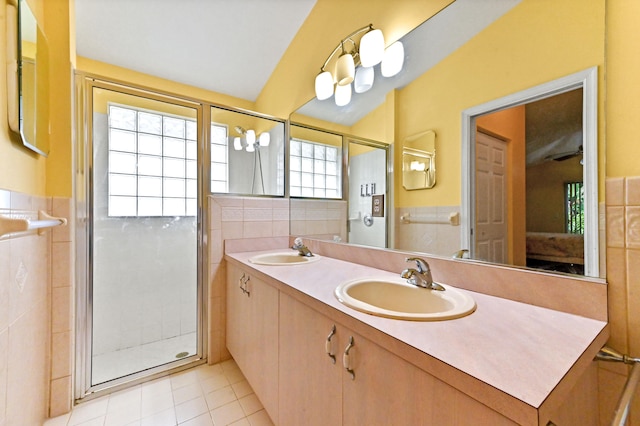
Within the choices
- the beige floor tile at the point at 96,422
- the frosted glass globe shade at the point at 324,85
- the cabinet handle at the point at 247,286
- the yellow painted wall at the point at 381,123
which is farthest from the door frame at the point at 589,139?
the beige floor tile at the point at 96,422

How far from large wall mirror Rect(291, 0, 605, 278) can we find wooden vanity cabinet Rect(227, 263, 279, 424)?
729 mm

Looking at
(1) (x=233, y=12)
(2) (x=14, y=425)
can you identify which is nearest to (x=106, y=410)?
(2) (x=14, y=425)

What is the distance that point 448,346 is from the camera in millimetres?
564

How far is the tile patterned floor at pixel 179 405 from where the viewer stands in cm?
134

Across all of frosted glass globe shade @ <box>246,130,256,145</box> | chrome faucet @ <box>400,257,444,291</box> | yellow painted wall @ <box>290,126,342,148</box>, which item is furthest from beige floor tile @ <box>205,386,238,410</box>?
frosted glass globe shade @ <box>246,130,256,145</box>

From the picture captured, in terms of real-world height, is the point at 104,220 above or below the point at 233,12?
below

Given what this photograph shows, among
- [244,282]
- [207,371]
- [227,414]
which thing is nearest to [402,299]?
[244,282]

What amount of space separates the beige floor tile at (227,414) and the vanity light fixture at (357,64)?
1995 millimetres

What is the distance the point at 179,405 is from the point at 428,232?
169cm

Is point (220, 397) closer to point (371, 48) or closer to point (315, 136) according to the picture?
point (315, 136)

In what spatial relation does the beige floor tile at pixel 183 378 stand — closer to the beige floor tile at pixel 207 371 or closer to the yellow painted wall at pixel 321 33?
the beige floor tile at pixel 207 371

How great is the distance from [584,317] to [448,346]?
507mm

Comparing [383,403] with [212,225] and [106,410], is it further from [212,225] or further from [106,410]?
[106,410]

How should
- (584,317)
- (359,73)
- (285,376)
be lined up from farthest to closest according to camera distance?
(359,73) < (285,376) < (584,317)
